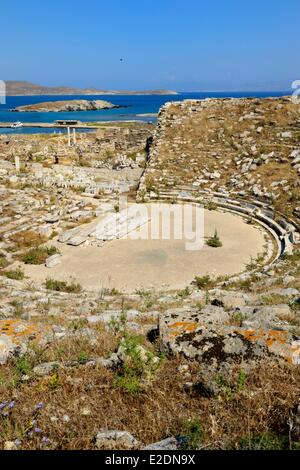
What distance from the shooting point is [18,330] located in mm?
6293

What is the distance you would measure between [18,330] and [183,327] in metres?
2.91

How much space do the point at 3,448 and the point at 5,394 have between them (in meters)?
1.06

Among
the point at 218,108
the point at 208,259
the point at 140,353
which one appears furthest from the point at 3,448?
the point at 218,108

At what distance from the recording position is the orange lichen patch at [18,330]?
6.06m

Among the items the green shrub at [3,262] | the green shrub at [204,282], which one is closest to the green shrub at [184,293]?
the green shrub at [204,282]

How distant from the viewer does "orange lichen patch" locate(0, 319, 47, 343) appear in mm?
6059

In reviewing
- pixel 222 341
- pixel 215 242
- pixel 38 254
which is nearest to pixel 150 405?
pixel 222 341

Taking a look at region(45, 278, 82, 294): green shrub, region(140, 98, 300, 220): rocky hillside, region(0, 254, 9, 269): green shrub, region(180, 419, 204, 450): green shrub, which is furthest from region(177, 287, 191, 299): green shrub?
region(140, 98, 300, 220): rocky hillside

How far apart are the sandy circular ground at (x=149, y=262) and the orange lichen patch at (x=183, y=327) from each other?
245 inches

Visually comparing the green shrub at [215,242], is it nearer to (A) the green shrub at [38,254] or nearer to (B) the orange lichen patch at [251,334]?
(A) the green shrub at [38,254]

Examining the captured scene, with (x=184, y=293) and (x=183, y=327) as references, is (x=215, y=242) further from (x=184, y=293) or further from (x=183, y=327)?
(x=183, y=327)

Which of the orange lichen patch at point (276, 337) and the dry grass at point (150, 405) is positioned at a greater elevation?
the orange lichen patch at point (276, 337)

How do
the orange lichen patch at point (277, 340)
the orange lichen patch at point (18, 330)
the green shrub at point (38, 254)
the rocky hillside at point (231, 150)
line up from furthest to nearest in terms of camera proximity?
the rocky hillside at point (231, 150) → the green shrub at point (38, 254) → the orange lichen patch at point (18, 330) → the orange lichen patch at point (277, 340)

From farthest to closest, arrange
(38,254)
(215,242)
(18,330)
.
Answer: (215,242), (38,254), (18,330)
